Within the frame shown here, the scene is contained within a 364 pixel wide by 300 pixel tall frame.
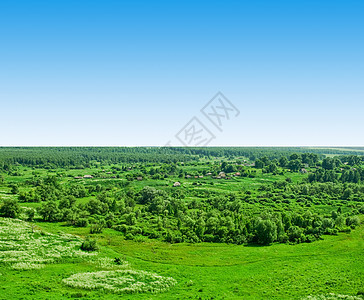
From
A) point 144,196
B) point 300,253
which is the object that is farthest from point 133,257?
point 144,196

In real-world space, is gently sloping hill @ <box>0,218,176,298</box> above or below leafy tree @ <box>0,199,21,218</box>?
below

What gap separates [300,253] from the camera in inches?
2640

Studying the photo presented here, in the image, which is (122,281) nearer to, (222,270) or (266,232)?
(222,270)

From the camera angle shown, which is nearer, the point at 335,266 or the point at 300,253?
the point at 335,266

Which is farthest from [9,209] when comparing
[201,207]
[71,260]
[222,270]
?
[201,207]

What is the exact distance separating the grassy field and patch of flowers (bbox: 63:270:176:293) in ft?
4.80

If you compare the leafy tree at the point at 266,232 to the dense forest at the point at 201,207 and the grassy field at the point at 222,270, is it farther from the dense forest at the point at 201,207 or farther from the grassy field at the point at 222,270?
the grassy field at the point at 222,270

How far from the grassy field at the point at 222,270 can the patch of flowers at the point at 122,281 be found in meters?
1.46

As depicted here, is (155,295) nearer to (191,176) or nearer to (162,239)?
(162,239)

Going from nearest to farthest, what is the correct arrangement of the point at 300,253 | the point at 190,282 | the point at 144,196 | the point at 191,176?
the point at 190,282
the point at 300,253
the point at 144,196
the point at 191,176

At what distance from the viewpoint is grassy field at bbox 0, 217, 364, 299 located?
45094 mm

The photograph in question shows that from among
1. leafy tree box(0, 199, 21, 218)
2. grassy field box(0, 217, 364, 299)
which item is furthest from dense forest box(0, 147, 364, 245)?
grassy field box(0, 217, 364, 299)

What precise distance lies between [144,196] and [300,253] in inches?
2613

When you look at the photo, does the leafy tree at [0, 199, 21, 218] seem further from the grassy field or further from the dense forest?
the grassy field
